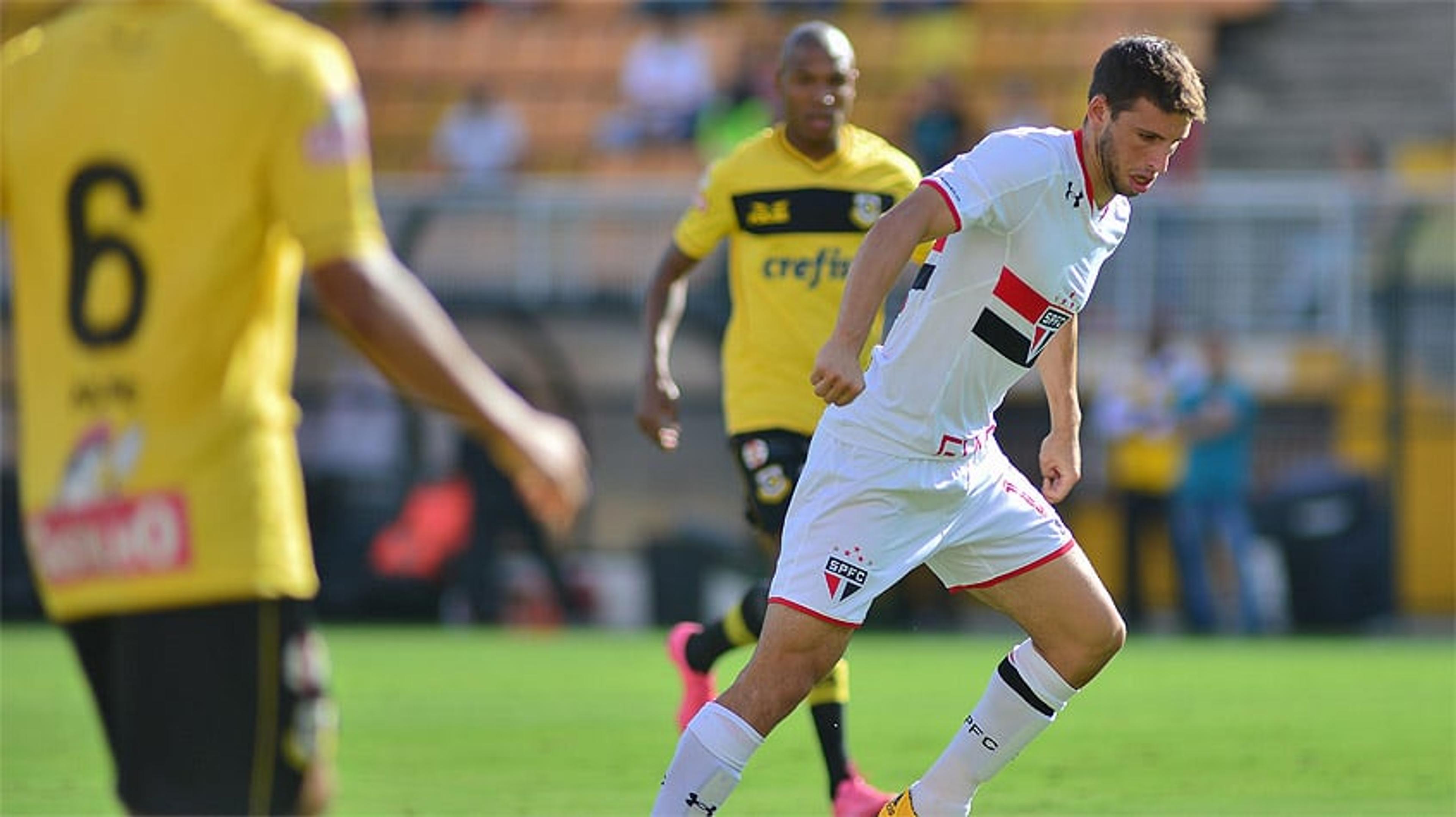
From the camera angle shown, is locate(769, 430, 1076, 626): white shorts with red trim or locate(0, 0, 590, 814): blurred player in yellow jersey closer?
locate(0, 0, 590, 814): blurred player in yellow jersey

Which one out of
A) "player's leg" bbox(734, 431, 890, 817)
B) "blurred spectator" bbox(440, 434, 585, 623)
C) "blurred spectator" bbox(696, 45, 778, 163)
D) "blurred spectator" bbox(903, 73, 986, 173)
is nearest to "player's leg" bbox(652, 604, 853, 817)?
"player's leg" bbox(734, 431, 890, 817)

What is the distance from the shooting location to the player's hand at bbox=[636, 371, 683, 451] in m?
8.12

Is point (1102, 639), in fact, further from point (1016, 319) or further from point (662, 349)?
point (662, 349)

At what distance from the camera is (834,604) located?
632 centimetres

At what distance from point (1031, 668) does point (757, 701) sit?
96 cm

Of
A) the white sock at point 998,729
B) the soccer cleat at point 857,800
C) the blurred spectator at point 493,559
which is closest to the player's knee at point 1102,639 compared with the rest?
the white sock at point 998,729

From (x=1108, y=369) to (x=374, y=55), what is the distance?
11.1 meters

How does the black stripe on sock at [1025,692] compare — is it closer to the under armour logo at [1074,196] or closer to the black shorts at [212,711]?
the under armour logo at [1074,196]

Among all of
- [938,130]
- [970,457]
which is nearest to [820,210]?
[970,457]

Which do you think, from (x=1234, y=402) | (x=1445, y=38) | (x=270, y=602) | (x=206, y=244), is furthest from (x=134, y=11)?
(x=1445, y=38)

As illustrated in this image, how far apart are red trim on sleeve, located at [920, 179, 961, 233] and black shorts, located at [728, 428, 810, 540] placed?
2.11 meters

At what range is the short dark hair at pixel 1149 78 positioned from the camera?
20.2ft

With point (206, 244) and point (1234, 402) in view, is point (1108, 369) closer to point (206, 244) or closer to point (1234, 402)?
point (1234, 402)

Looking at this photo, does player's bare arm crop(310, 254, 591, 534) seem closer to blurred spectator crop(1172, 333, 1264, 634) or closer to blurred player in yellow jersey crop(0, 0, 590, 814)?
blurred player in yellow jersey crop(0, 0, 590, 814)
